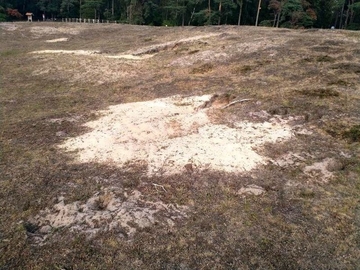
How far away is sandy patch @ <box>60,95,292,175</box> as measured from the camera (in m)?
8.65

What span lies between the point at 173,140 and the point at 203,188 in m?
2.69

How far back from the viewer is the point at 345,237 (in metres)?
6.08

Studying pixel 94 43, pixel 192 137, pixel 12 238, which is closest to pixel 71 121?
pixel 192 137

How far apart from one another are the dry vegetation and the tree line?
125 ft

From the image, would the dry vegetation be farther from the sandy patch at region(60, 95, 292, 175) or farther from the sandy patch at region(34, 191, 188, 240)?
the sandy patch at region(60, 95, 292, 175)

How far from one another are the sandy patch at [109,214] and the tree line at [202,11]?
49.6m

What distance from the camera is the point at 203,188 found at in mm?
7598

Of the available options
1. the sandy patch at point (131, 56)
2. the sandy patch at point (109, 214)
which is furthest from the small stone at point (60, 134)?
the sandy patch at point (131, 56)

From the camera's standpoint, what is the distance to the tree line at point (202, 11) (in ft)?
164

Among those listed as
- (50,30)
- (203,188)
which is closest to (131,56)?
(203,188)

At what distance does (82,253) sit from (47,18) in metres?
78.5

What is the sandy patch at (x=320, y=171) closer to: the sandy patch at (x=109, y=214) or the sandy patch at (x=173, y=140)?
the sandy patch at (x=173, y=140)

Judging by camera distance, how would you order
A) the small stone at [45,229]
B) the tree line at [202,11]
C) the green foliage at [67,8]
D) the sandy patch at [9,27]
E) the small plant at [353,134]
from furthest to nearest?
the green foliage at [67,8]
the tree line at [202,11]
the sandy patch at [9,27]
the small plant at [353,134]
the small stone at [45,229]

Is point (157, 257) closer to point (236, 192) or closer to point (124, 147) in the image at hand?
point (236, 192)
